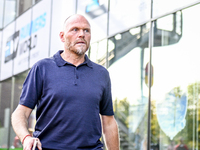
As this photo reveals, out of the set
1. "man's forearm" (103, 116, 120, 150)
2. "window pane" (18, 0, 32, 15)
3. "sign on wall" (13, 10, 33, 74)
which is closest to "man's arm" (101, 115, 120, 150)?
"man's forearm" (103, 116, 120, 150)

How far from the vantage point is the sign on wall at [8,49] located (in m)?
13.2

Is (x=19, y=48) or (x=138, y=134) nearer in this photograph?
(x=138, y=134)

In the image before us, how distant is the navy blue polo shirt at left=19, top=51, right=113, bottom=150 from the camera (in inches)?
88.1

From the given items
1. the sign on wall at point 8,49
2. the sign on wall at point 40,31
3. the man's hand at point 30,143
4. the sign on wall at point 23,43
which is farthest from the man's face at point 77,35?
the sign on wall at point 8,49

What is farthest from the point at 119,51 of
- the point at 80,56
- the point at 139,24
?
the point at 80,56

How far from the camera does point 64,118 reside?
7.34 feet

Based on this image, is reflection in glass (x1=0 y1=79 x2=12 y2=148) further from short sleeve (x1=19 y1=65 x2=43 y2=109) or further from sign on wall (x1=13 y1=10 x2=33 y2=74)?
short sleeve (x1=19 y1=65 x2=43 y2=109)

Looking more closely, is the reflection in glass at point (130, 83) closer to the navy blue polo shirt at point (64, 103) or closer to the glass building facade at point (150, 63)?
the glass building facade at point (150, 63)

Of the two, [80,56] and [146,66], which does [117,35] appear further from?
[80,56]

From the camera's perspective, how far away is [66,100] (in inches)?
88.4

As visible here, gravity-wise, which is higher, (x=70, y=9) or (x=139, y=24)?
(x=70, y=9)

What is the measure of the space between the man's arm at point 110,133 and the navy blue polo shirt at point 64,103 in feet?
0.74

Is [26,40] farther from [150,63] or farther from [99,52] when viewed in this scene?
[150,63]

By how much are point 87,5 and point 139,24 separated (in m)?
2.26
